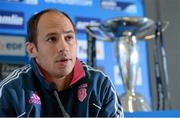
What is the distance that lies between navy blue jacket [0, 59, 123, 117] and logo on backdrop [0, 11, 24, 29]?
100cm

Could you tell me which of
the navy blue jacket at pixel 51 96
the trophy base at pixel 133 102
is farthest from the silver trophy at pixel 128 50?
the navy blue jacket at pixel 51 96

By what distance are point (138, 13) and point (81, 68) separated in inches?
50.6

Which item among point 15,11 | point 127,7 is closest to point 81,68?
Result: point 15,11

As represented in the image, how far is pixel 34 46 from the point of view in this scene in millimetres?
968

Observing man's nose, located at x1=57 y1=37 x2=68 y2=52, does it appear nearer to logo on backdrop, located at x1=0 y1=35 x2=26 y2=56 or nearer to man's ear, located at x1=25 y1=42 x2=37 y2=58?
man's ear, located at x1=25 y1=42 x2=37 y2=58

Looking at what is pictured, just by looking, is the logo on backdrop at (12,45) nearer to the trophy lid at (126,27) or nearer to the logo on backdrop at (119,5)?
the trophy lid at (126,27)

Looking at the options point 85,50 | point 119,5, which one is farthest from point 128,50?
point 119,5

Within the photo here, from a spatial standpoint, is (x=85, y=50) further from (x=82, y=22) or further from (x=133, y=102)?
(x=133, y=102)

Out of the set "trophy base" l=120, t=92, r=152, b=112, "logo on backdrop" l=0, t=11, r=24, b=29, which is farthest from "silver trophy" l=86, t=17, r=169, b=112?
"logo on backdrop" l=0, t=11, r=24, b=29

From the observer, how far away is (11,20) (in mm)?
1940

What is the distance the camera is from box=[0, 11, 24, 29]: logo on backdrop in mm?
1942

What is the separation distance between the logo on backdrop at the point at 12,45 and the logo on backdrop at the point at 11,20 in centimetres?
18

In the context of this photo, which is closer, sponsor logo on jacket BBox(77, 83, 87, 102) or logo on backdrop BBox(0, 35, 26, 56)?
sponsor logo on jacket BBox(77, 83, 87, 102)

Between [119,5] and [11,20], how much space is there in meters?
0.62
